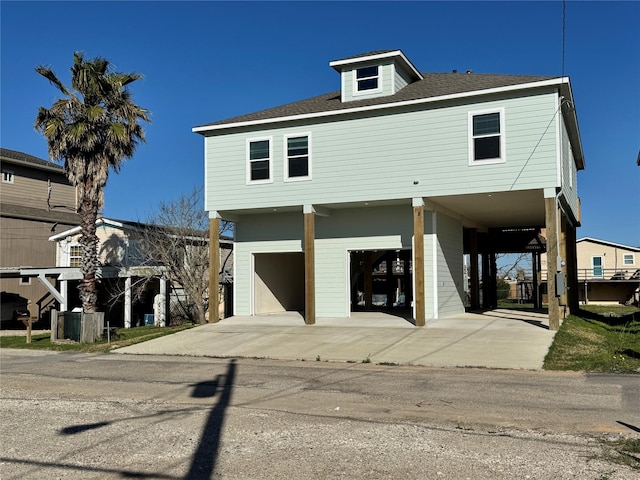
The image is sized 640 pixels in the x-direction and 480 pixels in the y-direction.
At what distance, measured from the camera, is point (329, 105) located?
20516 mm

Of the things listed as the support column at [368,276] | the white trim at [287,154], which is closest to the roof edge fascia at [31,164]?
the white trim at [287,154]

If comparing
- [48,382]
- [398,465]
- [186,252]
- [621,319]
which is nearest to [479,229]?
[621,319]

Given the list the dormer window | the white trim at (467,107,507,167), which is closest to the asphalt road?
the white trim at (467,107,507,167)

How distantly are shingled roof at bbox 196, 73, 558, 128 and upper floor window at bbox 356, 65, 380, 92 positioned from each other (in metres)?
0.70

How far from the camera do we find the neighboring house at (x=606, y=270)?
48.4 m

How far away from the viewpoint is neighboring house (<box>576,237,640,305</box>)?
4838 centimetres

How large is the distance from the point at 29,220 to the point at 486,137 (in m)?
24.3

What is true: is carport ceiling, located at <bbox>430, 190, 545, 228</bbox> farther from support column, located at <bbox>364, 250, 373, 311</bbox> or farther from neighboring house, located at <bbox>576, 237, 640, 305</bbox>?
neighboring house, located at <bbox>576, 237, 640, 305</bbox>

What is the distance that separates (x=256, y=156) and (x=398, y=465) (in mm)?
15950

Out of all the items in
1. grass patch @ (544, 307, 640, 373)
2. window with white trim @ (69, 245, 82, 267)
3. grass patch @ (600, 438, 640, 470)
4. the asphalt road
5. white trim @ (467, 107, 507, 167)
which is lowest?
the asphalt road

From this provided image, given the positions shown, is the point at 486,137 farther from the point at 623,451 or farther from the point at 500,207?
the point at 623,451

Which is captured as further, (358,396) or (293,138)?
(293,138)

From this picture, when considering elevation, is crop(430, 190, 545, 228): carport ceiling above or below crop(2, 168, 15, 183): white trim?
below

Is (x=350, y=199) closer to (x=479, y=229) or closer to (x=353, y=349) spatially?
(x=353, y=349)
